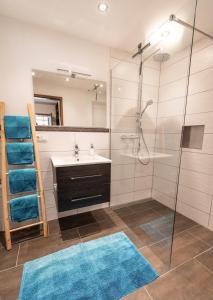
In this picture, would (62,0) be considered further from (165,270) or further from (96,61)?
(165,270)

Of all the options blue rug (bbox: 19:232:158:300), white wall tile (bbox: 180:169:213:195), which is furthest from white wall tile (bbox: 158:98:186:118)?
blue rug (bbox: 19:232:158:300)

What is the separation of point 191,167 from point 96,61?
203 cm

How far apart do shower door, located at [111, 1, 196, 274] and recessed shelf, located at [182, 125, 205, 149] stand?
365 mm

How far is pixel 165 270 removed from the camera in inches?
52.2

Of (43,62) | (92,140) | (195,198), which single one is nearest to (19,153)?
(92,140)

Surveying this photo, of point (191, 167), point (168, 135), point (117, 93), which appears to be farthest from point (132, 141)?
point (191, 167)

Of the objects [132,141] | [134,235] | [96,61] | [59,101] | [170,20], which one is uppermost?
[170,20]

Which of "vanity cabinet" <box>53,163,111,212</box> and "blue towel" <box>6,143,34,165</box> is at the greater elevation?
"blue towel" <box>6,143,34,165</box>

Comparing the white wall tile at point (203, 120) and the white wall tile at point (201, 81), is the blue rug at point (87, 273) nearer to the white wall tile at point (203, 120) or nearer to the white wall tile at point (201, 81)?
the white wall tile at point (203, 120)

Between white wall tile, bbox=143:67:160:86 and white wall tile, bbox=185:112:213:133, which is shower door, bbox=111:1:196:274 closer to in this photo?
white wall tile, bbox=143:67:160:86

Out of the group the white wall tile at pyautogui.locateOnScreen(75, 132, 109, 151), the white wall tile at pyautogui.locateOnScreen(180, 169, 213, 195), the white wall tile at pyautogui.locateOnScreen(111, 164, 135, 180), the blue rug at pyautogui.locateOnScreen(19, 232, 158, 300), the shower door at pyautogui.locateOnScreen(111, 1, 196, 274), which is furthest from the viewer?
the white wall tile at pyautogui.locateOnScreen(111, 164, 135, 180)

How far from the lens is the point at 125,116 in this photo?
7.68ft

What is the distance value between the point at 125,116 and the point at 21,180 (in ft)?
5.53

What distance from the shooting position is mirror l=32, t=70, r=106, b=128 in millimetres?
1832
